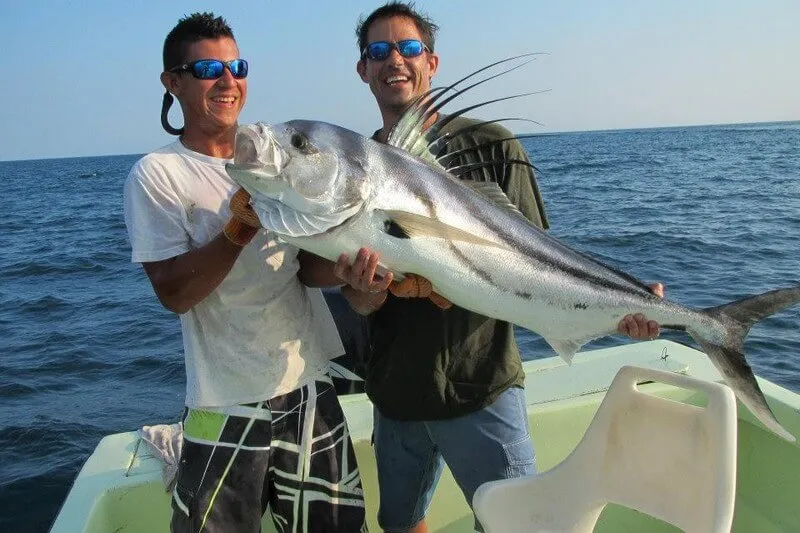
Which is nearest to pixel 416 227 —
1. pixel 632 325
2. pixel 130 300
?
pixel 632 325

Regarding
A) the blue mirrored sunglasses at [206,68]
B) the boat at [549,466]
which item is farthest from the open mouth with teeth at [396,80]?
the boat at [549,466]

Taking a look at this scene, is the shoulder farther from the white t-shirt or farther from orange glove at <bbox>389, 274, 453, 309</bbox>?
the white t-shirt

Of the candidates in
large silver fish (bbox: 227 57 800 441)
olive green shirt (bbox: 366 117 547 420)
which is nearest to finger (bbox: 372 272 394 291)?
large silver fish (bbox: 227 57 800 441)

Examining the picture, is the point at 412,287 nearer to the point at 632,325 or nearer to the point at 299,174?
the point at 299,174

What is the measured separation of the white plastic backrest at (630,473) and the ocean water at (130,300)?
1.16 metres

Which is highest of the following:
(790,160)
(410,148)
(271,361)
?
(410,148)

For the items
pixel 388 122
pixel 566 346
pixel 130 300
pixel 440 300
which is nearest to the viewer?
pixel 440 300

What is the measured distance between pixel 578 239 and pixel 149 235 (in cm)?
1393

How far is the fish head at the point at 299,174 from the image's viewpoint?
226cm

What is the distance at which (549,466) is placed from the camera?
153 inches

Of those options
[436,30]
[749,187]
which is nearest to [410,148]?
[436,30]

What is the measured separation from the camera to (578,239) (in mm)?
15484

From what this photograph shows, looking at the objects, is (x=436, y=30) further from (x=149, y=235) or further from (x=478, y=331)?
(x=149, y=235)

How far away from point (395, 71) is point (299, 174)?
928mm
